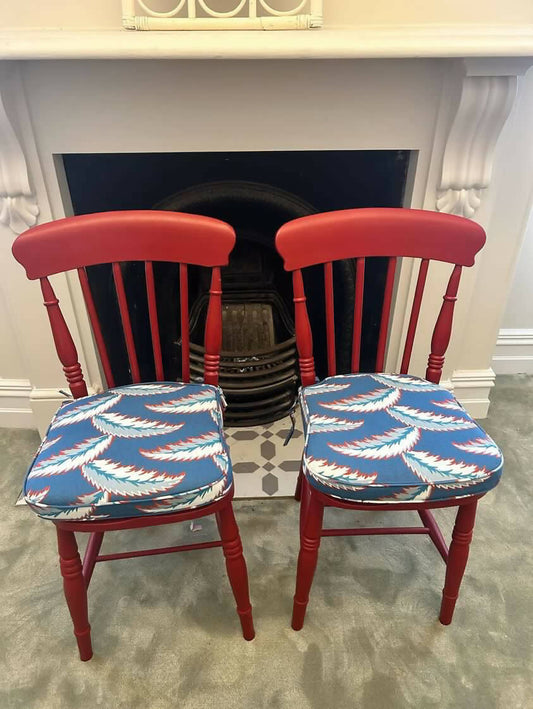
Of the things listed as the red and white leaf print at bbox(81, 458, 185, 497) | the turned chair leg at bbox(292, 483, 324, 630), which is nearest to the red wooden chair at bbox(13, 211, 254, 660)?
the red and white leaf print at bbox(81, 458, 185, 497)

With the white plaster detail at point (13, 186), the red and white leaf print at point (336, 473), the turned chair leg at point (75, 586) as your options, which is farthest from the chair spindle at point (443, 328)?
the white plaster detail at point (13, 186)

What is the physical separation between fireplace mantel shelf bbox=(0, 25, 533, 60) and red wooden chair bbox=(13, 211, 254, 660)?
0.31 meters

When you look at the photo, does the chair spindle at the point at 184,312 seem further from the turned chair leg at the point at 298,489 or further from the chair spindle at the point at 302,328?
the turned chair leg at the point at 298,489

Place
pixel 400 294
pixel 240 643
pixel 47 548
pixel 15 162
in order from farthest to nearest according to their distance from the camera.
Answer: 1. pixel 400 294
2. pixel 47 548
3. pixel 15 162
4. pixel 240 643

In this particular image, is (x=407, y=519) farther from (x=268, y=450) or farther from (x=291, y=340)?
(x=291, y=340)

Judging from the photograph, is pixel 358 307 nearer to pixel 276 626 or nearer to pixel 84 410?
pixel 84 410

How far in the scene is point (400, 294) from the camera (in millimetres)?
1485

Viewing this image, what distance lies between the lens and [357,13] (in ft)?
3.58

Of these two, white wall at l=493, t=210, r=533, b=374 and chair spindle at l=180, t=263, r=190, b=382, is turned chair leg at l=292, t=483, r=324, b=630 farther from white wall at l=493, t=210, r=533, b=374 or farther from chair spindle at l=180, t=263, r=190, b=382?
white wall at l=493, t=210, r=533, b=374

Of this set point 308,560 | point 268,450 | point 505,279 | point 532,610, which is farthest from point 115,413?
point 505,279

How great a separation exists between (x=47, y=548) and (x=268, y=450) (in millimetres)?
672

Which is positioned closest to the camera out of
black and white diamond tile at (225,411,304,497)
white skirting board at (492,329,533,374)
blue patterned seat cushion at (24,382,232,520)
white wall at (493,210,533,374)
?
blue patterned seat cushion at (24,382,232,520)

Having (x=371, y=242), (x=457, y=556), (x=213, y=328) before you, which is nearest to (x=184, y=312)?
(x=213, y=328)

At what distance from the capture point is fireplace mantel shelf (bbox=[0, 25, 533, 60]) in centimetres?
97
